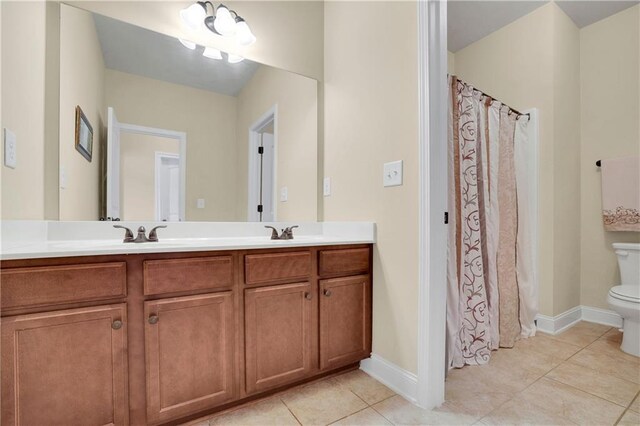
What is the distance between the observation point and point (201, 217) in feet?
5.69

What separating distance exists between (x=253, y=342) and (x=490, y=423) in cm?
107

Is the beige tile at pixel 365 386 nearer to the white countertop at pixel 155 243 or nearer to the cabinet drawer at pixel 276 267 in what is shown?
the cabinet drawer at pixel 276 267

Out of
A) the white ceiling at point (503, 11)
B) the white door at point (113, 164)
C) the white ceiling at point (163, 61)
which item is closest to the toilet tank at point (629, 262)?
the white ceiling at point (503, 11)

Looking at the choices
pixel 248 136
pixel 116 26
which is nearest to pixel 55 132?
pixel 116 26

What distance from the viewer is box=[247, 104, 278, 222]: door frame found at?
1.92m

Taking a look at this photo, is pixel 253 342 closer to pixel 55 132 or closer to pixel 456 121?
pixel 55 132

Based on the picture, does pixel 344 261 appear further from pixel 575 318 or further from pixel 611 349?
pixel 575 318

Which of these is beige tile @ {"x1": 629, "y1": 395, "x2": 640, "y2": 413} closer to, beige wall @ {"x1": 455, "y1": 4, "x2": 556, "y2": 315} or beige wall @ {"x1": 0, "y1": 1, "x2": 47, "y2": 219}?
beige wall @ {"x1": 455, "y1": 4, "x2": 556, "y2": 315}

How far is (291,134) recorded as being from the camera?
2.09 metres

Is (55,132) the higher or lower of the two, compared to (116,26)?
lower

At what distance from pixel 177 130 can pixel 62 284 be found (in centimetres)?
100

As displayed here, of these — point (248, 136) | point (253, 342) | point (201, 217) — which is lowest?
point (253, 342)

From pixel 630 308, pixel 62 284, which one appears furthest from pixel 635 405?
pixel 62 284

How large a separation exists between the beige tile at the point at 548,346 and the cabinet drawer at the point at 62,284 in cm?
240
